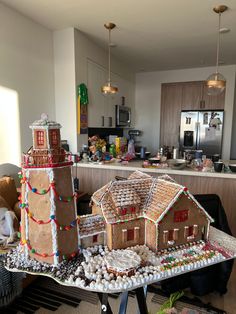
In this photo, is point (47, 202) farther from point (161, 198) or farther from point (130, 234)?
point (161, 198)

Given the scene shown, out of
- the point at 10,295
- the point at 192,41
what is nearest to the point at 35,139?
the point at 10,295

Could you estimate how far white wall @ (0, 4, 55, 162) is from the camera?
2404mm

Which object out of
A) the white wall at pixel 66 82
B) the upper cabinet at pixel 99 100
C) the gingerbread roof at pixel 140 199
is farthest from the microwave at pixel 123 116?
the gingerbread roof at pixel 140 199

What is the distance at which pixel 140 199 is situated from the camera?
3.37ft

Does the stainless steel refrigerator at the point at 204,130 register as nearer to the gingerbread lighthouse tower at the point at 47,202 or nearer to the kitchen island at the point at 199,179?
the kitchen island at the point at 199,179

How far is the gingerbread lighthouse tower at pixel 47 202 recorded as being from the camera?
868mm

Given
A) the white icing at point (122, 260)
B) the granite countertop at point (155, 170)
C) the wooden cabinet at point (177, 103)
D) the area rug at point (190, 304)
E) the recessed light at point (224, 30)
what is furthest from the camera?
the wooden cabinet at point (177, 103)

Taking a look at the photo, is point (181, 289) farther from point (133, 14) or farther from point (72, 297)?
point (133, 14)

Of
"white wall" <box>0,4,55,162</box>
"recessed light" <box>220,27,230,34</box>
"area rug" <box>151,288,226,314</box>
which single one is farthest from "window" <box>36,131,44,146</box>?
"recessed light" <box>220,27,230,34</box>

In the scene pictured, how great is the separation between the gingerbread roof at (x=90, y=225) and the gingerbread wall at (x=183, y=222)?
257 mm

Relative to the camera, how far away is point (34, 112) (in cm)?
284

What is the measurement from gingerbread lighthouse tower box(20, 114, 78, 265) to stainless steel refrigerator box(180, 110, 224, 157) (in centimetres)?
420

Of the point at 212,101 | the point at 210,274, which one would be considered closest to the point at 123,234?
the point at 210,274

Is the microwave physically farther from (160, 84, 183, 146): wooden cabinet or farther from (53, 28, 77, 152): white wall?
(53, 28, 77, 152): white wall
